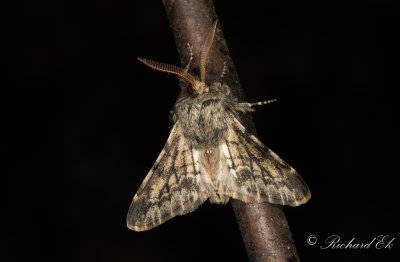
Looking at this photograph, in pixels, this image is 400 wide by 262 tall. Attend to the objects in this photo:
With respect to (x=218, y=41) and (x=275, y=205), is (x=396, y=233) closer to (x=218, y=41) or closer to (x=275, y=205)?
(x=275, y=205)

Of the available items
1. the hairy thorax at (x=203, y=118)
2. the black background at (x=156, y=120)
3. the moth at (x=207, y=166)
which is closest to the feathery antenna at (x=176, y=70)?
the moth at (x=207, y=166)

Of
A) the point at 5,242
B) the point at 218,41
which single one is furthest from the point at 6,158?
the point at 218,41

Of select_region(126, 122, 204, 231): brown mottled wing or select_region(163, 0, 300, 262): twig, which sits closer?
select_region(163, 0, 300, 262): twig

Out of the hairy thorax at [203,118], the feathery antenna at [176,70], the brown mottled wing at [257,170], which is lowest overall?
the brown mottled wing at [257,170]

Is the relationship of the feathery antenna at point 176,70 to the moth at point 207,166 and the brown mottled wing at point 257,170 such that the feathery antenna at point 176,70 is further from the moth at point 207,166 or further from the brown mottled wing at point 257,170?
the brown mottled wing at point 257,170

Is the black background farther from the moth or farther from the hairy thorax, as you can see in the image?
the hairy thorax

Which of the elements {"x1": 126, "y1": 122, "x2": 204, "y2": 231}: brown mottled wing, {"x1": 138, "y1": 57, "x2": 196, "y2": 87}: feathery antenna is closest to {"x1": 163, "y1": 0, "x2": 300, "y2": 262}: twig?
{"x1": 138, "y1": 57, "x2": 196, "y2": 87}: feathery antenna

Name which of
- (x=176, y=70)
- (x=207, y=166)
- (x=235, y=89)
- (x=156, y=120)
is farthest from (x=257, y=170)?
(x=156, y=120)

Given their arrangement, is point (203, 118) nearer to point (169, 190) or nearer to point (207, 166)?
point (207, 166)
